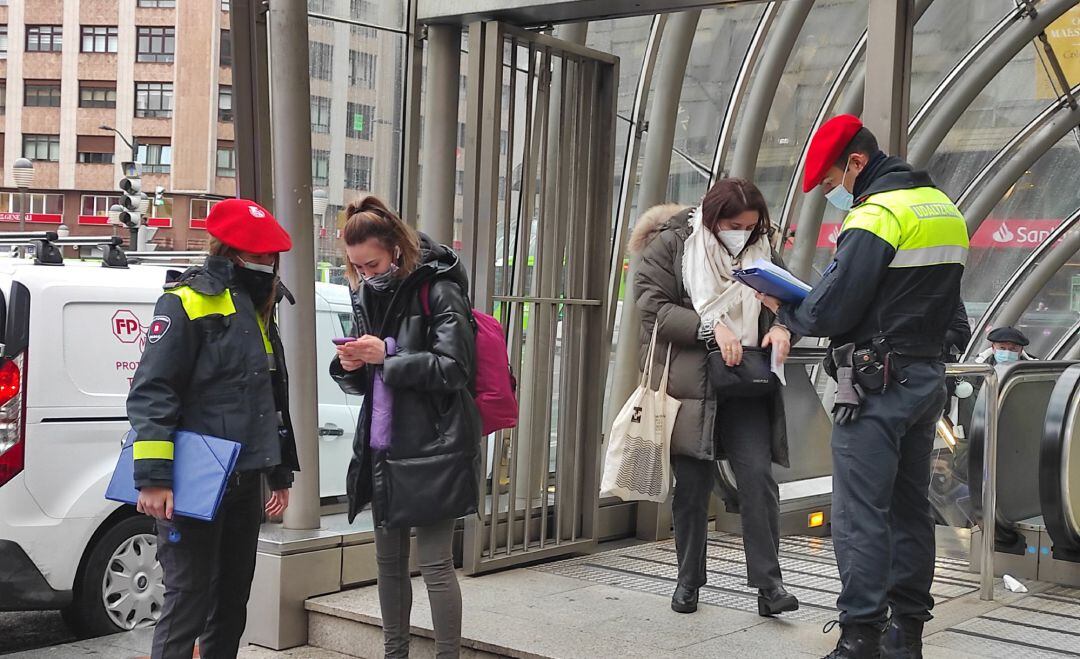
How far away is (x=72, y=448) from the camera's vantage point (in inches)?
243

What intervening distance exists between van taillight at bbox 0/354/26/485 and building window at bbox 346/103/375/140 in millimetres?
2007

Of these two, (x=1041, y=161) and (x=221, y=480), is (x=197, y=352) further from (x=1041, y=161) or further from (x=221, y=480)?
(x=1041, y=161)

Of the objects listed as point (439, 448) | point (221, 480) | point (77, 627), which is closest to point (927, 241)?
point (439, 448)

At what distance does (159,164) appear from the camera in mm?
80062

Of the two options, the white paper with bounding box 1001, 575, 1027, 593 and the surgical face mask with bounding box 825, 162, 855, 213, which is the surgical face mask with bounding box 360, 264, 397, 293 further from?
the white paper with bounding box 1001, 575, 1027, 593

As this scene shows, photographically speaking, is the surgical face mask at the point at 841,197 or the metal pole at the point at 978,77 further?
the metal pole at the point at 978,77

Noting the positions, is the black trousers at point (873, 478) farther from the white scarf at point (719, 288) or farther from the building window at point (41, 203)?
the building window at point (41, 203)

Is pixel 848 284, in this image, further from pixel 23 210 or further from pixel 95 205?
pixel 95 205

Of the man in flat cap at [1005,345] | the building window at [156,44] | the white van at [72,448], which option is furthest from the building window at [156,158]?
the white van at [72,448]

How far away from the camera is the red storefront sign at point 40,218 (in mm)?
74500

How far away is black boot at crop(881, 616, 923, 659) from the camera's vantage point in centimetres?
449

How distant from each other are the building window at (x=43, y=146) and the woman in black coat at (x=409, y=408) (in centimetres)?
8226

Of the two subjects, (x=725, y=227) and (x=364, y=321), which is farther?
(x=725, y=227)

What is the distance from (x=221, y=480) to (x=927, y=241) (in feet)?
7.90
